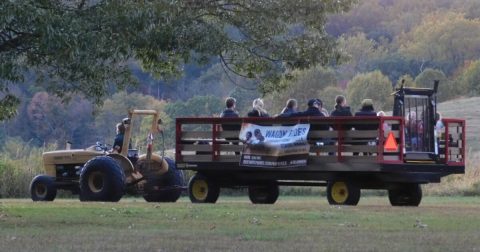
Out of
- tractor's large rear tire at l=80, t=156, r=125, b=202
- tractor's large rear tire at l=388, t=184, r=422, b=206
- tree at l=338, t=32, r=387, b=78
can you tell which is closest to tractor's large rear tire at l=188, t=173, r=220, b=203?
tractor's large rear tire at l=80, t=156, r=125, b=202

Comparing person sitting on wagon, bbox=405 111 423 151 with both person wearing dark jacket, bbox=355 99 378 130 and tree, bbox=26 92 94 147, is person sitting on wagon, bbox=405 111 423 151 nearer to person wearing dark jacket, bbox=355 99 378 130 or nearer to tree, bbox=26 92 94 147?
person wearing dark jacket, bbox=355 99 378 130

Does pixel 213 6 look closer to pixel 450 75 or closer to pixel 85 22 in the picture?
pixel 85 22

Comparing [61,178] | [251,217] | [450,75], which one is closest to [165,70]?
[251,217]

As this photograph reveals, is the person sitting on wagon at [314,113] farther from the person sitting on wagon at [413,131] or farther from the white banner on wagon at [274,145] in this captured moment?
the person sitting on wagon at [413,131]

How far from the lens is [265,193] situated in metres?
27.8

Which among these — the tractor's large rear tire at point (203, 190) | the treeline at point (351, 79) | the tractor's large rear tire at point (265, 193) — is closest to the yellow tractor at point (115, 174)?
the tractor's large rear tire at point (203, 190)

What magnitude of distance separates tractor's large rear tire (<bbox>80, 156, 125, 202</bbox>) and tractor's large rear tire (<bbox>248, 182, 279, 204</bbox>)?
2.96 m

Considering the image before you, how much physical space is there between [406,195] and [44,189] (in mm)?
9329

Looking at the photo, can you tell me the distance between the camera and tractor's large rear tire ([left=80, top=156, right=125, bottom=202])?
26766 millimetres

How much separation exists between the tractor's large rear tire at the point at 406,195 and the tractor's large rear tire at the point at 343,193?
1.39 metres

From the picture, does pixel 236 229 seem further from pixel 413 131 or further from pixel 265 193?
pixel 265 193

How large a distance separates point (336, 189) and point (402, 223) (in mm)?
7125

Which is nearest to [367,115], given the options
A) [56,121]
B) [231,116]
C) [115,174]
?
[231,116]

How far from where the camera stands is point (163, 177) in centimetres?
2911
